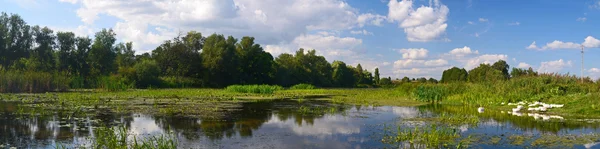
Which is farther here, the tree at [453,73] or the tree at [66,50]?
the tree at [453,73]

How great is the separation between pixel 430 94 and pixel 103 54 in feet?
157

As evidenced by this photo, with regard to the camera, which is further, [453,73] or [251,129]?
[453,73]

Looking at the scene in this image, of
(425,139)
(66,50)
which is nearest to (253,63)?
(66,50)

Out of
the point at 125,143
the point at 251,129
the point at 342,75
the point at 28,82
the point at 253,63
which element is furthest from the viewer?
the point at 342,75

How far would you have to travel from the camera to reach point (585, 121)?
1523 centimetres

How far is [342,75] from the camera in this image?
8506 centimetres

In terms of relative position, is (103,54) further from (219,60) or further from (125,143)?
(125,143)

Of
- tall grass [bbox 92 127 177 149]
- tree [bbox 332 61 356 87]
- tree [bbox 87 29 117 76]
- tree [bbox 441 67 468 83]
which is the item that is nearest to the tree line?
tree [bbox 87 29 117 76]

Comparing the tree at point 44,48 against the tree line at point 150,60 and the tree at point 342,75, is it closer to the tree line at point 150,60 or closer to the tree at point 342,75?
the tree line at point 150,60

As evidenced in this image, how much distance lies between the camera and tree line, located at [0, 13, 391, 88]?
50.1 m

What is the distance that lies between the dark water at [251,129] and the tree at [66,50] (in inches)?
1724

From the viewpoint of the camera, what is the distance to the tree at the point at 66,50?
5553cm

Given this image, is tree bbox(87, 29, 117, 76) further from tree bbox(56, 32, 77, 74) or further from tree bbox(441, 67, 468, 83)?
tree bbox(441, 67, 468, 83)

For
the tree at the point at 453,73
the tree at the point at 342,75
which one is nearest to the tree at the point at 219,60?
the tree at the point at 342,75
